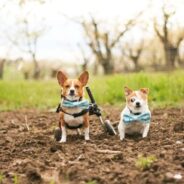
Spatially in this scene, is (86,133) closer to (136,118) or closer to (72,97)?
(72,97)

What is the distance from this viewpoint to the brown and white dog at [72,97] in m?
6.43

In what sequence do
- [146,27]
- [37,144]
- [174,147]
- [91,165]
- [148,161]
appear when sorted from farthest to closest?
[146,27] → [37,144] → [174,147] → [91,165] → [148,161]

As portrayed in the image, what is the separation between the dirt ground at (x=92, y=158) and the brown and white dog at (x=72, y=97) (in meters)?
0.20

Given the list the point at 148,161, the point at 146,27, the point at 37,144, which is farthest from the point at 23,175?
the point at 146,27

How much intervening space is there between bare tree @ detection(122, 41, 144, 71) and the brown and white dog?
38.0 meters

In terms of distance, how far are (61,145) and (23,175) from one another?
1186 millimetres

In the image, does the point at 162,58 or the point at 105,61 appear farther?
the point at 162,58

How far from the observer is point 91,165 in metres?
5.09

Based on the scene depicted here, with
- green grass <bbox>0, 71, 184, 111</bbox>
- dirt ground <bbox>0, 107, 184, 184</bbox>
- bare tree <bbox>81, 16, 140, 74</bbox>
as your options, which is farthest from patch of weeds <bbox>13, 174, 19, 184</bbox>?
bare tree <bbox>81, 16, 140, 74</bbox>

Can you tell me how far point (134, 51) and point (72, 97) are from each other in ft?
133

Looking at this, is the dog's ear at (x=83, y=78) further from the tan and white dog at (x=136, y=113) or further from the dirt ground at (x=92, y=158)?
the dirt ground at (x=92, y=158)

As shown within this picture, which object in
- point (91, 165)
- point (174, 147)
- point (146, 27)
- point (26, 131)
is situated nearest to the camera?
point (91, 165)

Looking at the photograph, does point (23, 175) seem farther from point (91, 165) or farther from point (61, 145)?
point (61, 145)

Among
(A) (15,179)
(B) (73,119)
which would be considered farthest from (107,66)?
(A) (15,179)
